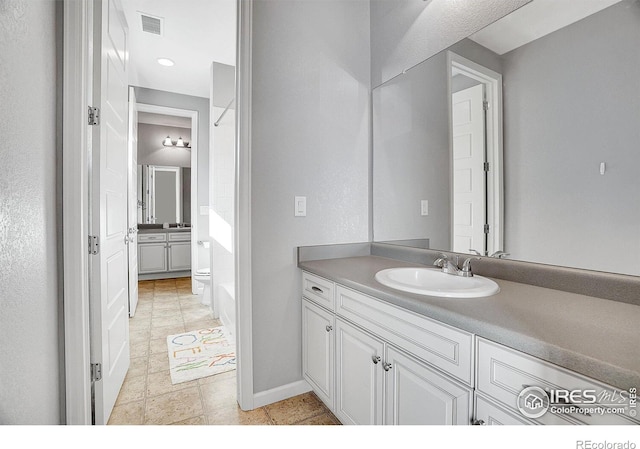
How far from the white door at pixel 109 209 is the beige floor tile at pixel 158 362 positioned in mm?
177

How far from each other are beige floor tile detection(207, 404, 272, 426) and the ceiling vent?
312cm

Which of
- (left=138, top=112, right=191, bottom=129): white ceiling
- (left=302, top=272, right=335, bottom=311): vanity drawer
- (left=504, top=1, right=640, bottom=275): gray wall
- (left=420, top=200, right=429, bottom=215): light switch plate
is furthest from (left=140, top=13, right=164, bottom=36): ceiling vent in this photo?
(left=504, top=1, right=640, bottom=275): gray wall

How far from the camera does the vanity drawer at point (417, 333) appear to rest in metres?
0.94

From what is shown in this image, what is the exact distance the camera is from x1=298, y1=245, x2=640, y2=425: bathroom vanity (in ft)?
2.27

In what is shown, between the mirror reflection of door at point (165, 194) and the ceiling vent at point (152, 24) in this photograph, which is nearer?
the ceiling vent at point (152, 24)

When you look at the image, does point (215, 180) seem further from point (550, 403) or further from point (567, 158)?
point (550, 403)

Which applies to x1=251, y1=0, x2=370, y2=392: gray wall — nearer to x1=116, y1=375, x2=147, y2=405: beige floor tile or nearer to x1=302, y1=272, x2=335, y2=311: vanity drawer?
x1=302, y1=272, x2=335, y2=311: vanity drawer

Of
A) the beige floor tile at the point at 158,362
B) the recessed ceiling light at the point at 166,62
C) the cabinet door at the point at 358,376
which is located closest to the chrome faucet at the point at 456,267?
the cabinet door at the point at 358,376

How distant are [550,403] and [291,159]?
1.55 meters

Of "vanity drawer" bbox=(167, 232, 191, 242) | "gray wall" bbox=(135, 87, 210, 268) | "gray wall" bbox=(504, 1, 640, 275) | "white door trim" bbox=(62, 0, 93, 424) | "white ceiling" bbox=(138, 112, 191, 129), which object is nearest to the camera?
"gray wall" bbox=(504, 1, 640, 275)

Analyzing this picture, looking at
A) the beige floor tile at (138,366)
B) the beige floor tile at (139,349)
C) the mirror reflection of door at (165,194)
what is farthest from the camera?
the mirror reflection of door at (165,194)

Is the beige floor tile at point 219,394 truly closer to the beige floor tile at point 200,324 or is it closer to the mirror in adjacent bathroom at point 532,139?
the beige floor tile at point 200,324

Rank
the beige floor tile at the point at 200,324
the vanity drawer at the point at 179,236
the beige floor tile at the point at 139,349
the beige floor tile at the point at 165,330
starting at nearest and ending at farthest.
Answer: the beige floor tile at the point at 139,349 → the beige floor tile at the point at 165,330 → the beige floor tile at the point at 200,324 → the vanity drawer at the point at 179,236
